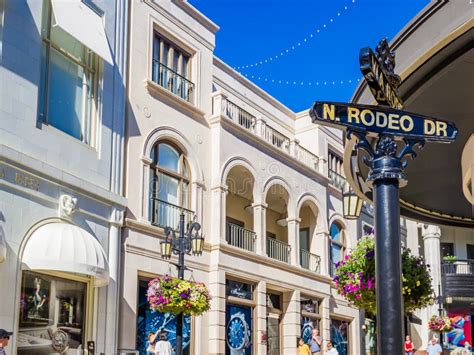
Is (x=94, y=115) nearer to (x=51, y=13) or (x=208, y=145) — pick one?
(x=51, y=13)

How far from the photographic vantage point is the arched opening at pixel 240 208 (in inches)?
968

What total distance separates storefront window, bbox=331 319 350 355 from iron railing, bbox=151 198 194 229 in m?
10.2

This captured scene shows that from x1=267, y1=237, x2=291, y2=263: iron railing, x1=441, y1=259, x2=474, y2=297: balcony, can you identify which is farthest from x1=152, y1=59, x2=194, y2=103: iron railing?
x1=441, y1=259, x2=474, y2=297: balcony

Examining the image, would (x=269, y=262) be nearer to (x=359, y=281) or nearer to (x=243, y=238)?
(x=243, y=238)

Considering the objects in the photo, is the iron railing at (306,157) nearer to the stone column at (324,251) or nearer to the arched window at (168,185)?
the stone column at (324,251)

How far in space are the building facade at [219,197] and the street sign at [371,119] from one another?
45.9ft

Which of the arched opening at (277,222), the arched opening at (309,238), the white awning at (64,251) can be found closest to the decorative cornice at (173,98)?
the arched opening at (277,222)

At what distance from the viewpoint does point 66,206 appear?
1634 cm

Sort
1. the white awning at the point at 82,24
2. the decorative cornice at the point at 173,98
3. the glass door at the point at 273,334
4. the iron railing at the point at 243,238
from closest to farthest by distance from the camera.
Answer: the white awning at the point at 82,24 → the decorative cornice at the point at 173,98 → the iron railing at the point at 243,238 → the glass door at the point at 273,334

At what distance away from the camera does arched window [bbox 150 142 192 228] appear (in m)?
21.0

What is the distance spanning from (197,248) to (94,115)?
4.86m

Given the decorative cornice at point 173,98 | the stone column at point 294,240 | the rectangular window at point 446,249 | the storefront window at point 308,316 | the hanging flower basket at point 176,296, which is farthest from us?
the rectangular window at point 446,249

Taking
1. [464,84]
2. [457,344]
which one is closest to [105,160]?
[464,84]

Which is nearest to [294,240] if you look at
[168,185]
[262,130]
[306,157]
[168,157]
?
[306,157]
